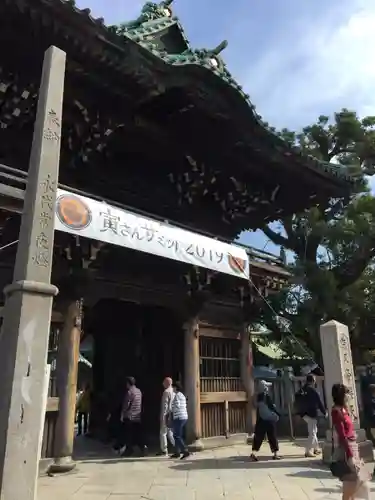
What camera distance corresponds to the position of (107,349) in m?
12.6

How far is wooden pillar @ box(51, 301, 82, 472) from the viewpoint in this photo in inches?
304

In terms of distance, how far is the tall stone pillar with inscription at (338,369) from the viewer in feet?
26.9

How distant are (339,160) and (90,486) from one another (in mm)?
13868

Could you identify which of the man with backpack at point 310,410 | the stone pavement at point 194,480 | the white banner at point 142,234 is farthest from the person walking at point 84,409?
the man with backpack at point 310,410

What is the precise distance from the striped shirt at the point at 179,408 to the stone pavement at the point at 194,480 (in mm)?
779

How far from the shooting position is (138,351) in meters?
11.6

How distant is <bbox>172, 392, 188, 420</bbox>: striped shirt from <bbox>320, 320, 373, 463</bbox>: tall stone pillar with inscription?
2618 mm

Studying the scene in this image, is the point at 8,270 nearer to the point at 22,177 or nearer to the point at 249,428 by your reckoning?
the point at 22,177

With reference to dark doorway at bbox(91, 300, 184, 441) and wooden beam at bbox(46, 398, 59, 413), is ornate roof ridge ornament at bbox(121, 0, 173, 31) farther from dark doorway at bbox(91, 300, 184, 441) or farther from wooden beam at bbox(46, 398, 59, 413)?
wooden beam at bbox(46, 398, 59, 413)

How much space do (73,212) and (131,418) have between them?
4471 millimetres

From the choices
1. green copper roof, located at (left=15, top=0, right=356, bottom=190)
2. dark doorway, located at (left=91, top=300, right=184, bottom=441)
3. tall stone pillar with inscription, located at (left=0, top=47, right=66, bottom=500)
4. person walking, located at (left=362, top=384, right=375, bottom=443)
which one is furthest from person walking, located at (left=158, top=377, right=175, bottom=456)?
tall stone pillar with inscription, located at (left=0, top=47, right=66, bottom=500)

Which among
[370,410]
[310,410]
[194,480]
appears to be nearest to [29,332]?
[194,480]

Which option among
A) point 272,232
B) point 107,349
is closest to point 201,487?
point 107,349

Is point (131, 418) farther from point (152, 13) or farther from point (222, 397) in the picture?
point (152, 13)
